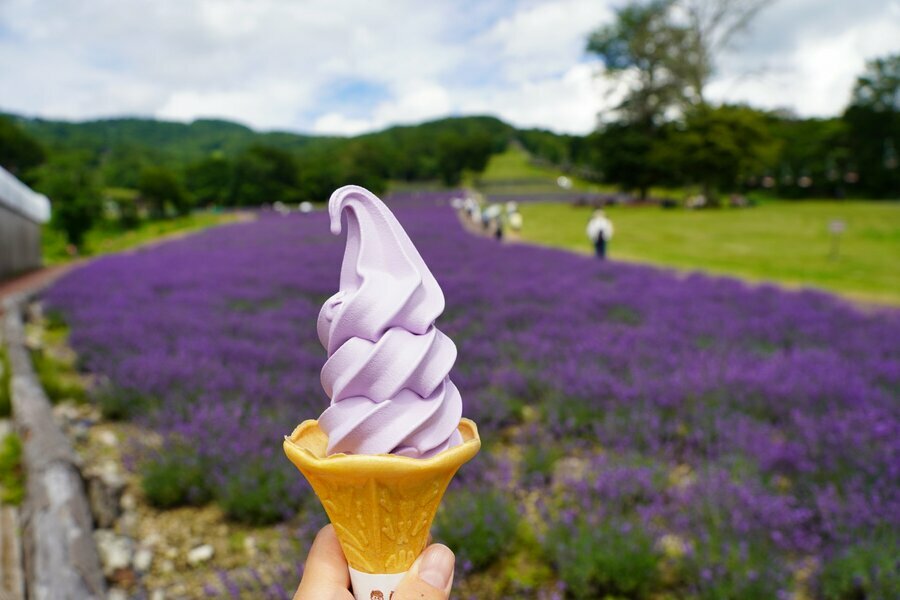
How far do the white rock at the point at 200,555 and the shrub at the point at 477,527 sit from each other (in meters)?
1.16

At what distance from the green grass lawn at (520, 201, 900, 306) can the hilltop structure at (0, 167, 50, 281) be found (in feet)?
48.3

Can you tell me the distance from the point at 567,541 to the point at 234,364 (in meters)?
3.55

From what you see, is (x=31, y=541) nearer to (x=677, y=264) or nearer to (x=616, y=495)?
(x=616, y=495)

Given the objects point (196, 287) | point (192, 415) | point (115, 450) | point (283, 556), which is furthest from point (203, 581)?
point (196, 287)

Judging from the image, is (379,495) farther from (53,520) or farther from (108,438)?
(108,438)

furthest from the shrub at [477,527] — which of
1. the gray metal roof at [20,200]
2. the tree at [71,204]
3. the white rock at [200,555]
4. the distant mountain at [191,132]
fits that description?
the distant mountain at [191,132]

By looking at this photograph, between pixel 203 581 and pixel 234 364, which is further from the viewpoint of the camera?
pixel 234 364

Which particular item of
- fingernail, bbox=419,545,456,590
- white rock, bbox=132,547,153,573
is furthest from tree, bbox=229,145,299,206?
fingernail, bbox=419,545,456,590

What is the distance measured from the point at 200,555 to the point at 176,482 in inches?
23.8

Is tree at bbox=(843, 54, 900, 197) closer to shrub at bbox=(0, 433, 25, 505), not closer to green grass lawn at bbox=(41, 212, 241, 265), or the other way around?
green grass lawn at bbox=(41, 212, 241, 265)

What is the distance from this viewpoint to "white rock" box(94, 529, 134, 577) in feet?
8.75

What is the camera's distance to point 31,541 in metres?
2.72

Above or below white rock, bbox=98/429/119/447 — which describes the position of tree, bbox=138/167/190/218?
above

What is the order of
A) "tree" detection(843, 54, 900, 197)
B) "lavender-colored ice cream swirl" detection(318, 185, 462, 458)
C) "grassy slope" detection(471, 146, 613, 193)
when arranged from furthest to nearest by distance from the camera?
"grassy slope" detection(471, 146, 613, 193)
"tree" detection(843, 54, 900, 197)
"lavender-colored ice cream swirl" detection(318, 185, 462, 458)
